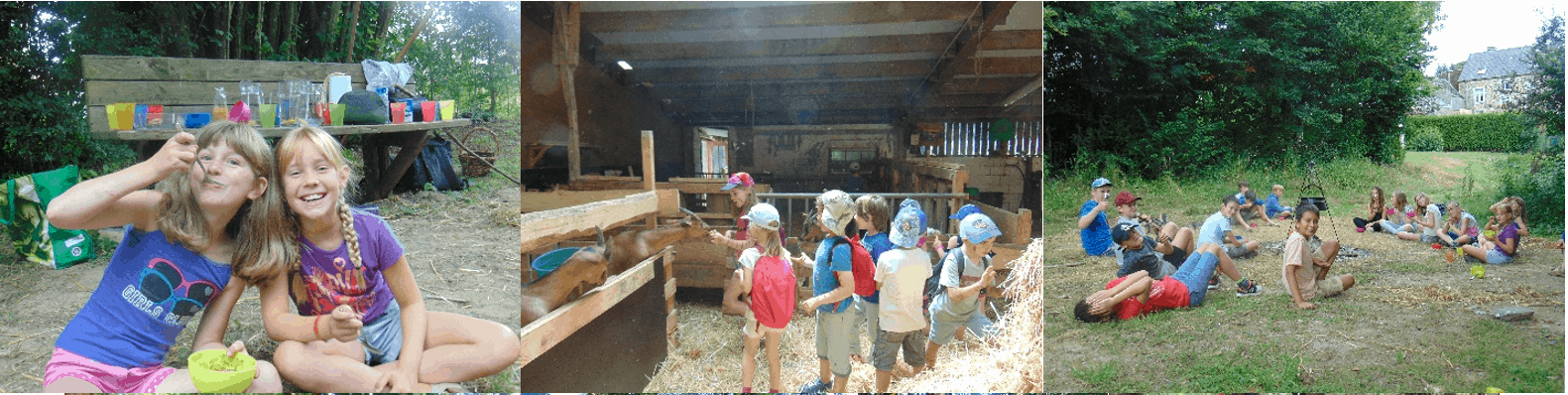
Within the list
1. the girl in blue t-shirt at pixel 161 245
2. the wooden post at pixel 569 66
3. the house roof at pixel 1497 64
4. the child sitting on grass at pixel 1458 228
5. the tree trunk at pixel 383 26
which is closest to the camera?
the girl in blue t-shirt at pixel 161 245

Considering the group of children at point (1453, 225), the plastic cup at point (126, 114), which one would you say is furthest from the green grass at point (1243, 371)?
the plastic cup at point (126, 114)

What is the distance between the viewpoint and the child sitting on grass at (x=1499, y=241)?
4.77 meters

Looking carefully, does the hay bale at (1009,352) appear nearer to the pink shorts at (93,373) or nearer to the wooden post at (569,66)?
the wooden post at (569,66)

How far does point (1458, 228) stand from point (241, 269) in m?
6.10

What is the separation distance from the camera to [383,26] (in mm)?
4500

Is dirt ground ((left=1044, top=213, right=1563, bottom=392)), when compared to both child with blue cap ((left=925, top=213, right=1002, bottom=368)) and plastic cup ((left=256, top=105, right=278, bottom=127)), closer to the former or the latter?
child with blue cap ((left=925, top=213, right=1002, bottom=368))

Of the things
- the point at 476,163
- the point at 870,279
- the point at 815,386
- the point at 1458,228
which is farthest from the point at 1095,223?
the point at 476,163

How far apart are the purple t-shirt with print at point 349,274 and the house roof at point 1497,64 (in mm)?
5531

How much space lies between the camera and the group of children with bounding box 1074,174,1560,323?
4.59m

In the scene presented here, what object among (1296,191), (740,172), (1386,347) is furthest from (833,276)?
(1386,347)

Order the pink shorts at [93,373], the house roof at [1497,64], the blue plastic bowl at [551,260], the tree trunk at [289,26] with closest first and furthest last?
the pink shorts at [93,373]
the blue plastic bowl at [551,260]
the tree trunk at [289,26]
the house roof at [1497,64]

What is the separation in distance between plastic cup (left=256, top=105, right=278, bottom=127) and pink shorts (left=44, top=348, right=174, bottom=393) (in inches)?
48.4

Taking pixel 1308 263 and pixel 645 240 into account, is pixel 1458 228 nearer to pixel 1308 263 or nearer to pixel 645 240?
pixel 1308 263

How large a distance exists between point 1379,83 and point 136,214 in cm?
607
